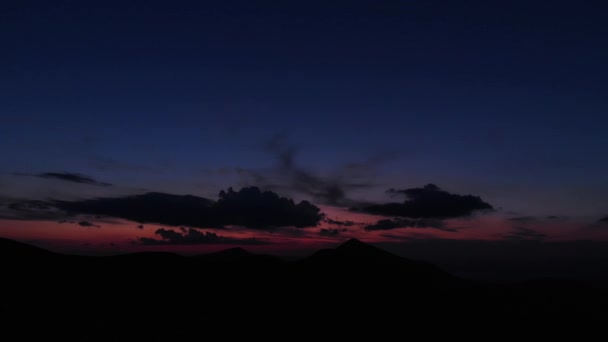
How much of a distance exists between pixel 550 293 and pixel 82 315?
137 m

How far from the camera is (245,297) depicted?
111m

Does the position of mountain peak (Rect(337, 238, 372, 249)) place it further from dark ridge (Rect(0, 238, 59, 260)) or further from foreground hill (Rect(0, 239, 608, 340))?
dark ridge (Rect(0, 238, 59, 260))

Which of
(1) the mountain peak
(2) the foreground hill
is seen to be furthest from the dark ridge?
(1) the mountain peak

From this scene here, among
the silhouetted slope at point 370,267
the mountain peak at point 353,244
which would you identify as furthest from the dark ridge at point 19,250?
the mountain peak at point 353,244

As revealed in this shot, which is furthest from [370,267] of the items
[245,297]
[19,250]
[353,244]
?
[19,250]

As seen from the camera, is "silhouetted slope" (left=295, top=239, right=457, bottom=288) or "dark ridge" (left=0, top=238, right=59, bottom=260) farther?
"silhouetted slope" (left=295, top=239, right=457, bottom=288)

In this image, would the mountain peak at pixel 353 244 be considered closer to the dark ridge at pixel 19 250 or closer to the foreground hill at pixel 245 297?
the foreground hill at pixel 245 297

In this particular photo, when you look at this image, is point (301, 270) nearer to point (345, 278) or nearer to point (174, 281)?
point (345, 278)

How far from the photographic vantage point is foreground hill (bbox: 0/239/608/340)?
88125 millimetres

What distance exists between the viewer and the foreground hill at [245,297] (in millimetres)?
88125

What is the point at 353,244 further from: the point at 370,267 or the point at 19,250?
the point at 19,250

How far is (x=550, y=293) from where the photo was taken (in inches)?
6216

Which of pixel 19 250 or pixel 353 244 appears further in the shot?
pixel 353 244

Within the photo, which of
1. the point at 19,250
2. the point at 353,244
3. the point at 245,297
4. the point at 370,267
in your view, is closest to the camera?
the point at 245,297
